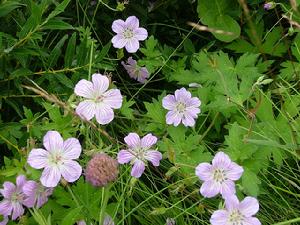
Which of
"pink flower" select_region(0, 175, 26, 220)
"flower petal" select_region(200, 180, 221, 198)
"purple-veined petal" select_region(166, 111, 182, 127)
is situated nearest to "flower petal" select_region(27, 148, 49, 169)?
"pink flower" select_region(0, 175, 26, 220)

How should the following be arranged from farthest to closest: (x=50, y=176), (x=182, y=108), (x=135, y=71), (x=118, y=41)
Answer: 1. (x=135, y=71)
2. (x=118, y=41)
3. (x=182, y=108)
4. (x=50, y=176)

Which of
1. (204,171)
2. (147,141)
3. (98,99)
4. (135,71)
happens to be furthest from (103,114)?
(135,71)

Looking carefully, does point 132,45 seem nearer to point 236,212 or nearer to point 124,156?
point 124,156

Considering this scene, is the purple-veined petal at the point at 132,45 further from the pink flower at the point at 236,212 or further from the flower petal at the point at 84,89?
the pink flower at the point at 236,212

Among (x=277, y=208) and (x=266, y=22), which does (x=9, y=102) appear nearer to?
(x=277, y=208)

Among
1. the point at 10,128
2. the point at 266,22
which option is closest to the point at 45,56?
the point at 10,128
